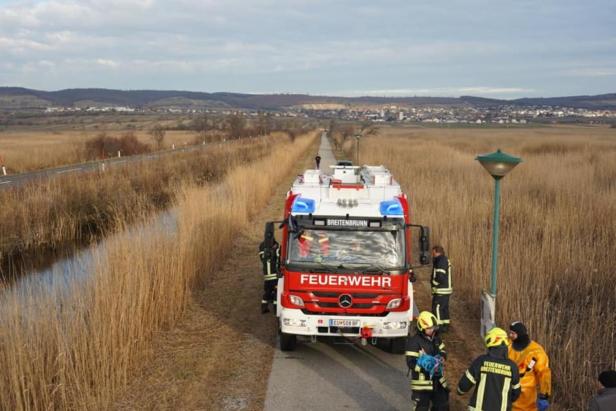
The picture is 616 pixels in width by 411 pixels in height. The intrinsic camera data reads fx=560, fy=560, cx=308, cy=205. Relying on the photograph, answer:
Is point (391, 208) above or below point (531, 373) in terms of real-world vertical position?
above

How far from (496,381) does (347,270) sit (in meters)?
2.79

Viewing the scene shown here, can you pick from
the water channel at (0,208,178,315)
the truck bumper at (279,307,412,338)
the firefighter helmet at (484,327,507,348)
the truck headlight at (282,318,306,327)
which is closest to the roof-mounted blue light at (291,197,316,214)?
the truck bumper at (279,307,412,338)

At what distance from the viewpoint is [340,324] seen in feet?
24.5

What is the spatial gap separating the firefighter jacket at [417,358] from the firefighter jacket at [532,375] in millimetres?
771

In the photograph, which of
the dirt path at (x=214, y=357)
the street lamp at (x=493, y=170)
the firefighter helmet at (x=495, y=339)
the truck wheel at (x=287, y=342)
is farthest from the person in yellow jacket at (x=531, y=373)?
the truck wheel at (x=287, y=342)

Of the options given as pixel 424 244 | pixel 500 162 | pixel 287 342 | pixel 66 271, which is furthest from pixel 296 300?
pixel 66 271

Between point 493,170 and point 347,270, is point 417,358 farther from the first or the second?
point 493,170

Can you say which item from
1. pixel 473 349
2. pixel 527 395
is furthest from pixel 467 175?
pixel 527 395

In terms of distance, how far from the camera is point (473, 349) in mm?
8453

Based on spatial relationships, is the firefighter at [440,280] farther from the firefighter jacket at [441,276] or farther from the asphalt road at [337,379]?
the asphalt road at [337,379]

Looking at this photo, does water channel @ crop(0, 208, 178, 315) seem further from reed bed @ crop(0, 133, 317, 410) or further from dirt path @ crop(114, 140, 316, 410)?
dirt path @ crop(114, 140, 316, 410)

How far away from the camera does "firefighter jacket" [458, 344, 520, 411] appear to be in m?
4.99

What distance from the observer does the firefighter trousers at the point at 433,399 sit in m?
5.84

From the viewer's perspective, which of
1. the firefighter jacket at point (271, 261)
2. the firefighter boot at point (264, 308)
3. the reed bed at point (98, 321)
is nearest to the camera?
the reed bed at point (98, 321)
